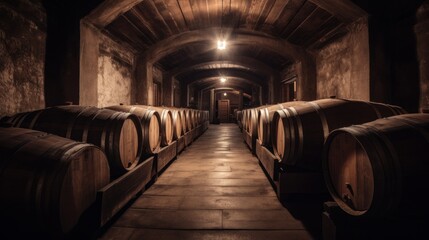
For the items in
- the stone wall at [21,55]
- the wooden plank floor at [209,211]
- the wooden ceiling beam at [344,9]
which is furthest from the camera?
the wooden ceiling beam at [344,9]

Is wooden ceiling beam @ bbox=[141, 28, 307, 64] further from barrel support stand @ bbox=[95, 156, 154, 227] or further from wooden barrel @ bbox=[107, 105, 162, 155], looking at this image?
barrel support stand @ bbox=[95, 156, 154, 227]

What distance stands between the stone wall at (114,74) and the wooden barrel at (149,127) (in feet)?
8.48

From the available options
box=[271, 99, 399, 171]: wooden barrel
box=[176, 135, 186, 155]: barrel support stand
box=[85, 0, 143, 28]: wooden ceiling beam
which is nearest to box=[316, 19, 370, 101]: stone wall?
box=[271, 99, 399, 171]: wooden barrel

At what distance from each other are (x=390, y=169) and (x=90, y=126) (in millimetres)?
2764

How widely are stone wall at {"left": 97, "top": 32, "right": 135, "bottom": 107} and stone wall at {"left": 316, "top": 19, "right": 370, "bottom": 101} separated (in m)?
5.95

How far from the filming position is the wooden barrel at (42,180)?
1409mm

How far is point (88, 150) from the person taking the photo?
193 cm

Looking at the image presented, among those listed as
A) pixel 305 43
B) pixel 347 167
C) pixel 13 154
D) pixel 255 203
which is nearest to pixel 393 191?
pixel 347 167

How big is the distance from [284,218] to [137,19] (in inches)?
224

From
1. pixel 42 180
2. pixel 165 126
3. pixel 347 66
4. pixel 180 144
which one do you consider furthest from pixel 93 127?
pixel 347 66

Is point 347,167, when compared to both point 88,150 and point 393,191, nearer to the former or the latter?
point 393,191

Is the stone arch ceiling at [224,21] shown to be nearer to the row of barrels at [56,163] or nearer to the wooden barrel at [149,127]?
the wooden barrel at [149,127]

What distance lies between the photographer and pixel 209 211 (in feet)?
9.01

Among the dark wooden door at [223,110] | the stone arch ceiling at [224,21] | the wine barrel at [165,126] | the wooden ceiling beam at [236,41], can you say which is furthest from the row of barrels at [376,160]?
the dark wooden door at [223,110]
